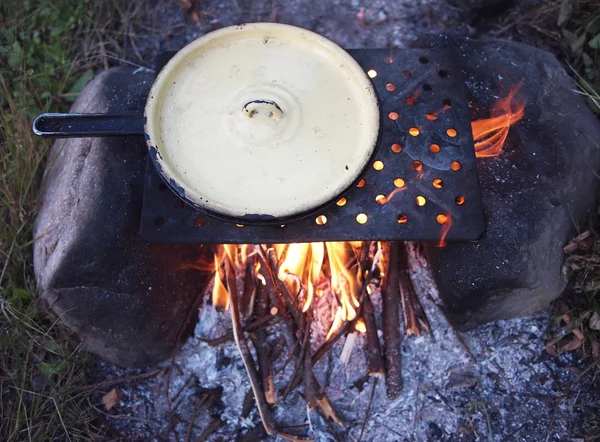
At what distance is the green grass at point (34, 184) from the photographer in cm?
189

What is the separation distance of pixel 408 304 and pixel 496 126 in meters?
0.69

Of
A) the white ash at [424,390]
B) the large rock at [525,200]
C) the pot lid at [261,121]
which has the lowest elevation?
the white ash at [424,390]

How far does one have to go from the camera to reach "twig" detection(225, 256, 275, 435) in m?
1.87

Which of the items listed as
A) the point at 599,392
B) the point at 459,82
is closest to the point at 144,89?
the point at 459,82

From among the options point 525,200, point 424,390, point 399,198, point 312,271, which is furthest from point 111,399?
point 525,200

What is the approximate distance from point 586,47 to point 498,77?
1.94 feet

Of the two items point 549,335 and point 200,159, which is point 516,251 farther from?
point 200,159

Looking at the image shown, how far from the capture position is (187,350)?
2043 mm

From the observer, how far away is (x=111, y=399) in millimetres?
1961

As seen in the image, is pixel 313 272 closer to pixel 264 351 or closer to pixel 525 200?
pixel 264 351

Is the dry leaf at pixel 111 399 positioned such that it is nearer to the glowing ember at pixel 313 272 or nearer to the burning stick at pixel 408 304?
the glowing ember at pixel 313 272

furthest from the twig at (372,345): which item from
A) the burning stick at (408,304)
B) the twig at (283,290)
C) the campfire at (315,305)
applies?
the twig at (283,290)

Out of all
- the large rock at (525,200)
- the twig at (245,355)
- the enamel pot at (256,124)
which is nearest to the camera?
the enamel pot at (256,124)

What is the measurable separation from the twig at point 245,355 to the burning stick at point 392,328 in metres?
0.43
